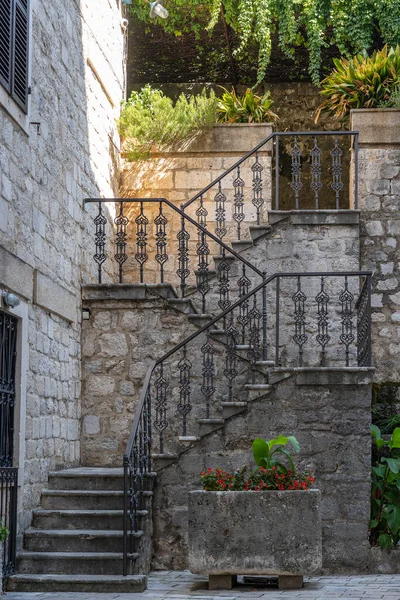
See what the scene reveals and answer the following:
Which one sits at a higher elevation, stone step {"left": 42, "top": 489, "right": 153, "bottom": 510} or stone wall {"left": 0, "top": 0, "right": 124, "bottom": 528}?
stone wall {"left": 0, "top": 0, "right": 124, "bottom": 528}

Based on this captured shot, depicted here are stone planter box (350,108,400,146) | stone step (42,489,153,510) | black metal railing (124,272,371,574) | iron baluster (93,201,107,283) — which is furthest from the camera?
stone planter box (350,108,400,146)

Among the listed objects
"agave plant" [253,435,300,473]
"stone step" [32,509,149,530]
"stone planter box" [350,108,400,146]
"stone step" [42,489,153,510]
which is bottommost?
"stone step" [32,509,149,530]

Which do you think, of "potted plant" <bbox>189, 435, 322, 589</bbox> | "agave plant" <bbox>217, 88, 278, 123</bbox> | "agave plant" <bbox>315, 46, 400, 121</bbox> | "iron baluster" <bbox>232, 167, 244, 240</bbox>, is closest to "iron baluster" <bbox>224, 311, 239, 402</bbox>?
"iron baluster" <bbox>232, 167, 244, 240</bbox>

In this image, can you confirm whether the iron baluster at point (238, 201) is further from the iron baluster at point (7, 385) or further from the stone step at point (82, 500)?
the iron baluster at point (7, 385)

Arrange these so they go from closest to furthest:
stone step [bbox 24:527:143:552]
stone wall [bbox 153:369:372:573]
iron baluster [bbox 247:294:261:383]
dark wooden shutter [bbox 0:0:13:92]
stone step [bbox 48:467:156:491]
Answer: dark wooden shutter [bbox 0:0:13:92] → stone step [bbox 24:527:143:552] → stone step [bbox 48:467:156:491] → stone wall [bbox 153:369:372:573] → iron baluster [bbox 247:294:261:383]

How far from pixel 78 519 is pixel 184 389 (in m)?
1.78

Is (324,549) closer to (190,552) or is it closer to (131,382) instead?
(190,552)

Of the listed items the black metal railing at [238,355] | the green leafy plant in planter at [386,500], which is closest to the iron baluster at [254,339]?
the black metal railing at [238,355]

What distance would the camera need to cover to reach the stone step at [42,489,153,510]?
8.26 metres

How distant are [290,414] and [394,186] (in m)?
3.66

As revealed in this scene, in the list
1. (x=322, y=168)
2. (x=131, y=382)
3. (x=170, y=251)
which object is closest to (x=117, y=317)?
(x=131, y=382)

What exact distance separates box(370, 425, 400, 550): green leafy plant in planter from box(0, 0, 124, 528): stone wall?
2.82m

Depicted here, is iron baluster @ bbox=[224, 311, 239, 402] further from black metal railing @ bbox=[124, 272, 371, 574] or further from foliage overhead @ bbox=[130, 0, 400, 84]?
foliage overhead @ bbox=[130, 0, 400, 84]

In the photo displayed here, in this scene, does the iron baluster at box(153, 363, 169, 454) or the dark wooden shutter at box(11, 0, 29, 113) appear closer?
the dark wooden shutter at box(11, 0, 29, 113)
